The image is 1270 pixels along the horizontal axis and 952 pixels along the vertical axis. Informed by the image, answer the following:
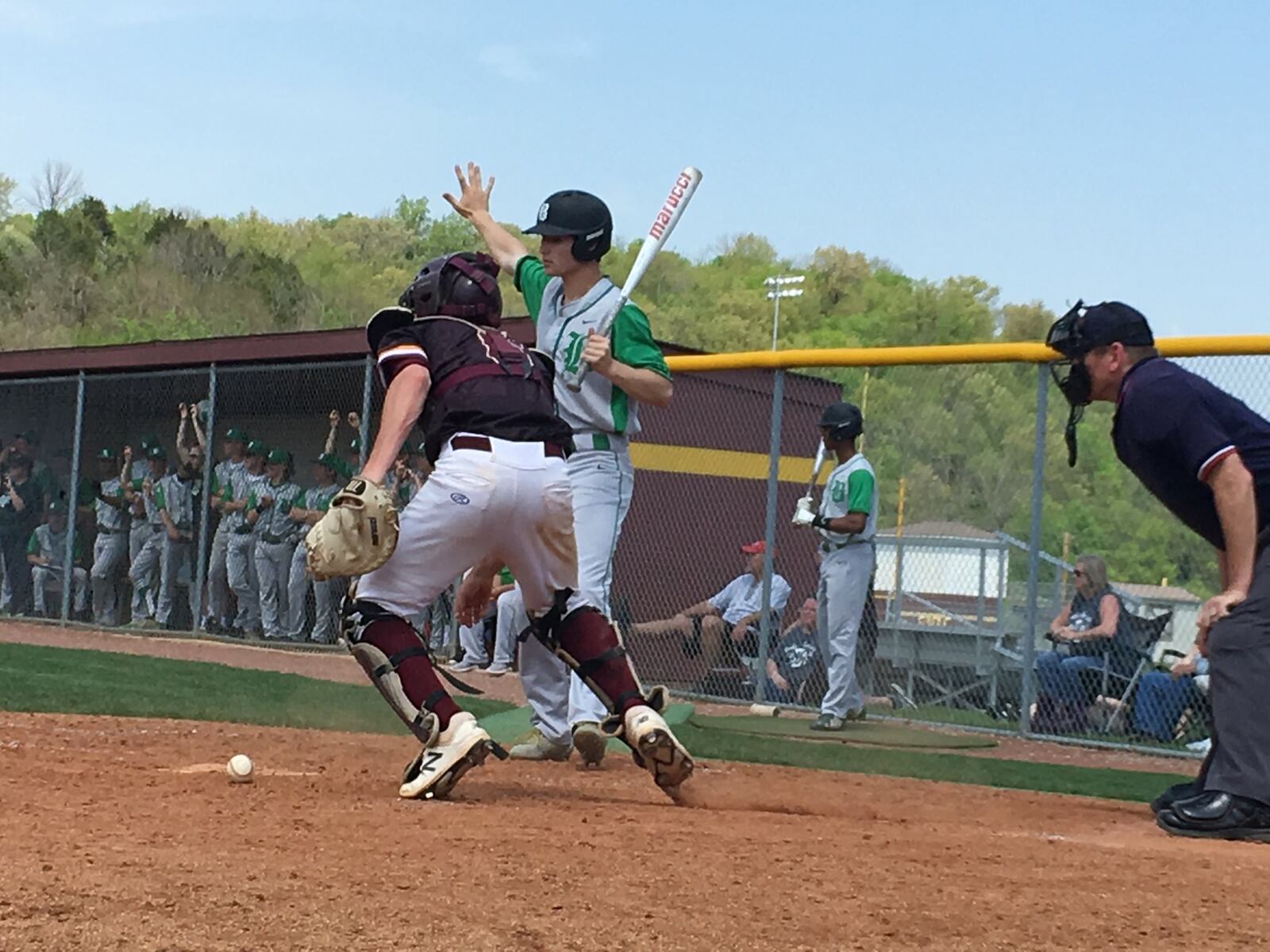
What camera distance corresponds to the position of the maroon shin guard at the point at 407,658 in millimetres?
5488

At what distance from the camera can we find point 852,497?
33.9ft

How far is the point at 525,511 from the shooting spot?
541 cm

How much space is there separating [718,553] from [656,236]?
8.40 metres

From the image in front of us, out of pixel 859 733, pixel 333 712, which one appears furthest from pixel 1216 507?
pixel 333 712

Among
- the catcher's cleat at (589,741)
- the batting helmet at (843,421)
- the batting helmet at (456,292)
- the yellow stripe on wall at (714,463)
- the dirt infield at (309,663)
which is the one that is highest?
the batting helmet at (456,292)

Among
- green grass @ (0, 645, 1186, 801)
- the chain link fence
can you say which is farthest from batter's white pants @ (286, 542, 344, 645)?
green grass @ (0, 645, 1186, 801)

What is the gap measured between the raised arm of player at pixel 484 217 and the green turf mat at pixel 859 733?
3.90 meters

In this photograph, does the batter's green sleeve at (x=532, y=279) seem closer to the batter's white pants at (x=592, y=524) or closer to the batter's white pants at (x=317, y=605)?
the batter's white pants at (x=592, y=524)

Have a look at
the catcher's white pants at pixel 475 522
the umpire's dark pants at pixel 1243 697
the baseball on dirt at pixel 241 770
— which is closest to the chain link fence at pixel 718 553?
the catcher's white pants at pixel 475 522

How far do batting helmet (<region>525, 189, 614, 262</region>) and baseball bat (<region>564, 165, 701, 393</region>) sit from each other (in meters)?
0.17

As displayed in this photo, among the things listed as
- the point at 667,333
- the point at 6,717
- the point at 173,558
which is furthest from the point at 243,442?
the point at 667,333

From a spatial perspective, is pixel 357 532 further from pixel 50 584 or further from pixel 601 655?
pixel 50 584

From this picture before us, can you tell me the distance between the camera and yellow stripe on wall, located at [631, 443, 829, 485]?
1578 cm

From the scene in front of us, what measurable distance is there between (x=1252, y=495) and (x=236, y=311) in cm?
6738
